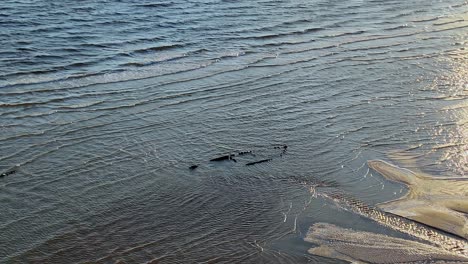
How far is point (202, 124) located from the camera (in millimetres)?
9594

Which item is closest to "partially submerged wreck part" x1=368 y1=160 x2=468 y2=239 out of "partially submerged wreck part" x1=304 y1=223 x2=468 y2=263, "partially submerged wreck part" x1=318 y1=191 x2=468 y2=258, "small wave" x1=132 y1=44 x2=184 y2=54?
"partially submerged wreck part" x1=318 y1=191 x2=468 y2=258

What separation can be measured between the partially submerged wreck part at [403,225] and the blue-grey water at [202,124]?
0.19m

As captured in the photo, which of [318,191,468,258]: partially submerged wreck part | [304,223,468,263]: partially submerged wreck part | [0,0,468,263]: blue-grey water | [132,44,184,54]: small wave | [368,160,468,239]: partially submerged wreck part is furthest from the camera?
[132,44,184,54]: small wave

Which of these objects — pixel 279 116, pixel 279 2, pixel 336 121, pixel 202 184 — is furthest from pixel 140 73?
pixel 279 2

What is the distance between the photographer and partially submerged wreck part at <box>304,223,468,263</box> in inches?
251

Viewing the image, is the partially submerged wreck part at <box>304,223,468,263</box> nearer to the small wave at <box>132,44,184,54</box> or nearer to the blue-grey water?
the blue-grey water

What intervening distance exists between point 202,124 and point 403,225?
140 inches

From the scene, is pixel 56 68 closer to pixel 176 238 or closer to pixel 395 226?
pixel 176 238

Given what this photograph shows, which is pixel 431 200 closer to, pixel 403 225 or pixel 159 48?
pixel 403 225

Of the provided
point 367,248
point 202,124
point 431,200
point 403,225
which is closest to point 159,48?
point 202,124

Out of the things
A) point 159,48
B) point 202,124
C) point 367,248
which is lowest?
point 367,248

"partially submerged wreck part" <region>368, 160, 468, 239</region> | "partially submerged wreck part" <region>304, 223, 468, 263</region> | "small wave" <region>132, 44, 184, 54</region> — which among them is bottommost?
"partially submerged wreck part" <region>304, 223, 468, 263</region>

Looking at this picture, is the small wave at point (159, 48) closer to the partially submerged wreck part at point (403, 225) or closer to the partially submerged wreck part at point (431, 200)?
the partially submerged wreck part at point (431, 200)

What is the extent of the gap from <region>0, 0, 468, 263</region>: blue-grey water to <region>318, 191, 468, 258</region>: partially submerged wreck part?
0.19 meters
